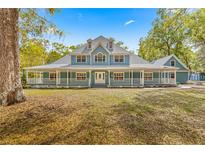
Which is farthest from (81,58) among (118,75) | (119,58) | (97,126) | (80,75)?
(97,126)

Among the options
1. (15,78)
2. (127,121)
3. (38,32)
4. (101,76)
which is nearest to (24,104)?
(15,78)

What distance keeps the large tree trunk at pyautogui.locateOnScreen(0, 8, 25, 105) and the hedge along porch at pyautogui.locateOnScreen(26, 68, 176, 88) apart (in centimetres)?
991

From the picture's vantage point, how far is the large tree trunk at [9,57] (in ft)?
18.7

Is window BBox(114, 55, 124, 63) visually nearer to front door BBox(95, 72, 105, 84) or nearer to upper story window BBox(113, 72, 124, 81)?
upper story window BBox(113, 72, 124, 81)

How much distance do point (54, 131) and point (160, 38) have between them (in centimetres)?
2664

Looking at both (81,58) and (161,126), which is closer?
(161,126)

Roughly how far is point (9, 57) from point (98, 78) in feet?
37.9

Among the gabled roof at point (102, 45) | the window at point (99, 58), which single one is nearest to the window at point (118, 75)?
the window at point (99, 58)

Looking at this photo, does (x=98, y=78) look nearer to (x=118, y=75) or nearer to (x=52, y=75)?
(x=118, y=75)

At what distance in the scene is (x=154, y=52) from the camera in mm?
29297

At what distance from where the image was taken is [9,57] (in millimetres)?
5770

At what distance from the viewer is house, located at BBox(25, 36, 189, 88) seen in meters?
16.2

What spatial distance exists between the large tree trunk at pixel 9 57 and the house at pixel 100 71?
9905mm

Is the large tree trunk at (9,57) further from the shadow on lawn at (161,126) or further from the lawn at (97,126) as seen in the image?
the shadow on lawn at (161,126)
